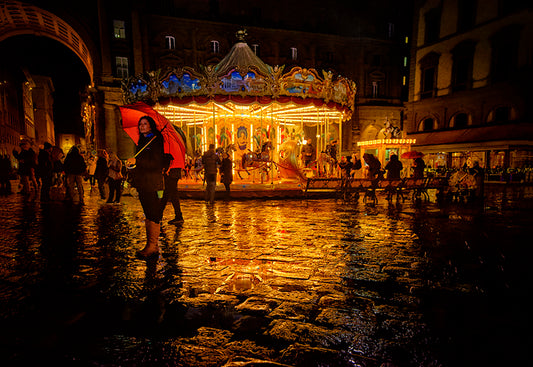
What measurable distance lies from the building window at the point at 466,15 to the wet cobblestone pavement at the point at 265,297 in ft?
88.9

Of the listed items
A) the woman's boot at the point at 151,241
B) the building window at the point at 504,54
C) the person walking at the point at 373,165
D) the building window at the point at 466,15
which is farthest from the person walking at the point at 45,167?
the building window at the point at 466,15

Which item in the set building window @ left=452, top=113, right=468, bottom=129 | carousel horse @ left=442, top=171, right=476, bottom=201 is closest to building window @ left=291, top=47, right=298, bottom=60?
building window @ left=452, top=113, right=468, bottom=129

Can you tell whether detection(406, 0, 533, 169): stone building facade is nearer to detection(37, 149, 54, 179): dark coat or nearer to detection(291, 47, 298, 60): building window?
detection(291, 47, 298, 60): building window

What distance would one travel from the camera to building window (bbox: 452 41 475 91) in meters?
25.7

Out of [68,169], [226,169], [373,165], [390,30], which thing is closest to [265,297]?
[226,169]

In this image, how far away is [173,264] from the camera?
4324 millimetres

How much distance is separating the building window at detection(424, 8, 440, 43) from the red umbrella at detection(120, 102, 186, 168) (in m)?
31.5

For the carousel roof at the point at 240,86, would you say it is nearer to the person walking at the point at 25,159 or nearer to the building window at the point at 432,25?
the person walking at the point at 25,159

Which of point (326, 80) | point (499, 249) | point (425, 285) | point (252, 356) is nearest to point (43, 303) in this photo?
point (252, 356)

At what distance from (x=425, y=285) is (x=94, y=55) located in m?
32.4

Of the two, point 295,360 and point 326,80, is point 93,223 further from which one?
point 326,80

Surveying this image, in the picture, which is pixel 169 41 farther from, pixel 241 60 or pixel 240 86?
pixel 240 86

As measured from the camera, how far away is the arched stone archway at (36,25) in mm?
22875

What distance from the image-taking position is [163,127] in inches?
197
